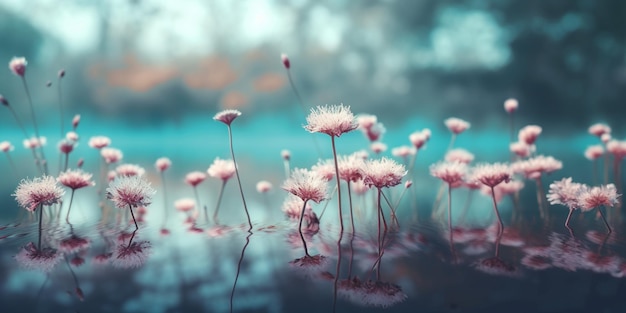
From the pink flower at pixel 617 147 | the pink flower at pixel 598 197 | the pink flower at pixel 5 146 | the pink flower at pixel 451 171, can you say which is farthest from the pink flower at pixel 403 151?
the pink flower at pixel 5 146

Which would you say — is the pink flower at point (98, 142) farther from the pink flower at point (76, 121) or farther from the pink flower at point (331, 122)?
the pink flower at point (331, 122)

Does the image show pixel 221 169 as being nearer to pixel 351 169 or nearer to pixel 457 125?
pixel 351 169

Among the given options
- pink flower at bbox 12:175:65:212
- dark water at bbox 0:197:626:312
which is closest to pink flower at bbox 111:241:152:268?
dark water at bbox 0:197:626:312

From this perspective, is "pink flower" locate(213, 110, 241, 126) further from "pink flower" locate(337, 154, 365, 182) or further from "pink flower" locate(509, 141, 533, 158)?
"pink flower" locate(509, 141, 533, 158)

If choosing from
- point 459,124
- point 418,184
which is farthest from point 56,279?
point 418,184

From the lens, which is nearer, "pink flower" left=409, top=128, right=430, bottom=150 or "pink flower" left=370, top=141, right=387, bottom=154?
"pink flower" left=409, top=128, right=430, bottom=150

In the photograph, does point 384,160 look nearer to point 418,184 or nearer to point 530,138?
point 530,138
